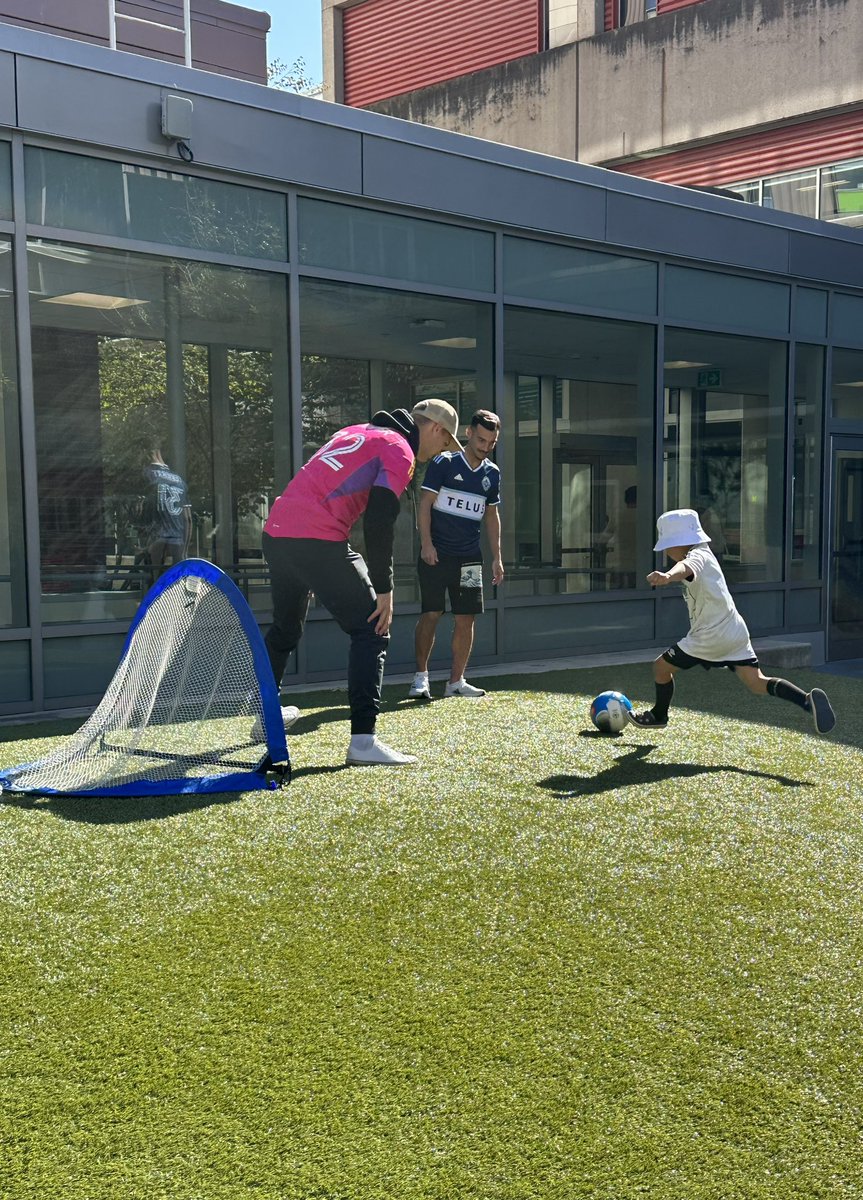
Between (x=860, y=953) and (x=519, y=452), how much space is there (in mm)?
7624

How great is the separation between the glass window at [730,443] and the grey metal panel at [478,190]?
1.73 m

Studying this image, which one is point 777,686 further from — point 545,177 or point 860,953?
point 545,177

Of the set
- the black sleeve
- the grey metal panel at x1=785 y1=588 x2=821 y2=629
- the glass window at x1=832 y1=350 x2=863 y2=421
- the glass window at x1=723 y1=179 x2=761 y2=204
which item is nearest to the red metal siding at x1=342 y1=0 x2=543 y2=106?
the glass window at x1=723 y1=179 x2=761 y2=204

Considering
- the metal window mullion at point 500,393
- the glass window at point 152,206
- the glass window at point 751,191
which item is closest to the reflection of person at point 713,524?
the metal window mullion at point 500,393

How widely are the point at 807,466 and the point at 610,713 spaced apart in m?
7.43

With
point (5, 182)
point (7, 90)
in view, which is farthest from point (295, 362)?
point (7, 90)

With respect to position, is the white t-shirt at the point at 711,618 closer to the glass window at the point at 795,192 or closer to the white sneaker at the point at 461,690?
the white sneaker at the point at 461,690

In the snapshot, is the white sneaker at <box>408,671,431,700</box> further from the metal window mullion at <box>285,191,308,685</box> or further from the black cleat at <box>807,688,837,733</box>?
the black cleat at <box>807,688,837,733</box>

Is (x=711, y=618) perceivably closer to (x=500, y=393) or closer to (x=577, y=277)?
(x=500, y=393)

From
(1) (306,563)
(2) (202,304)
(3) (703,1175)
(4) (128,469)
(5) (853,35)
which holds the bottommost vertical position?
(3) (703,1175)

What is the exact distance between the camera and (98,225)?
7.90m

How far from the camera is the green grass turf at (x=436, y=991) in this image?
2.65m

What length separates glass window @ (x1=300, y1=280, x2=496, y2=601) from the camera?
30.3 feet

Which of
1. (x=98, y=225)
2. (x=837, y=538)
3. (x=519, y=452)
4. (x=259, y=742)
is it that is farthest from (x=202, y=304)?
(x=837, y=538)
